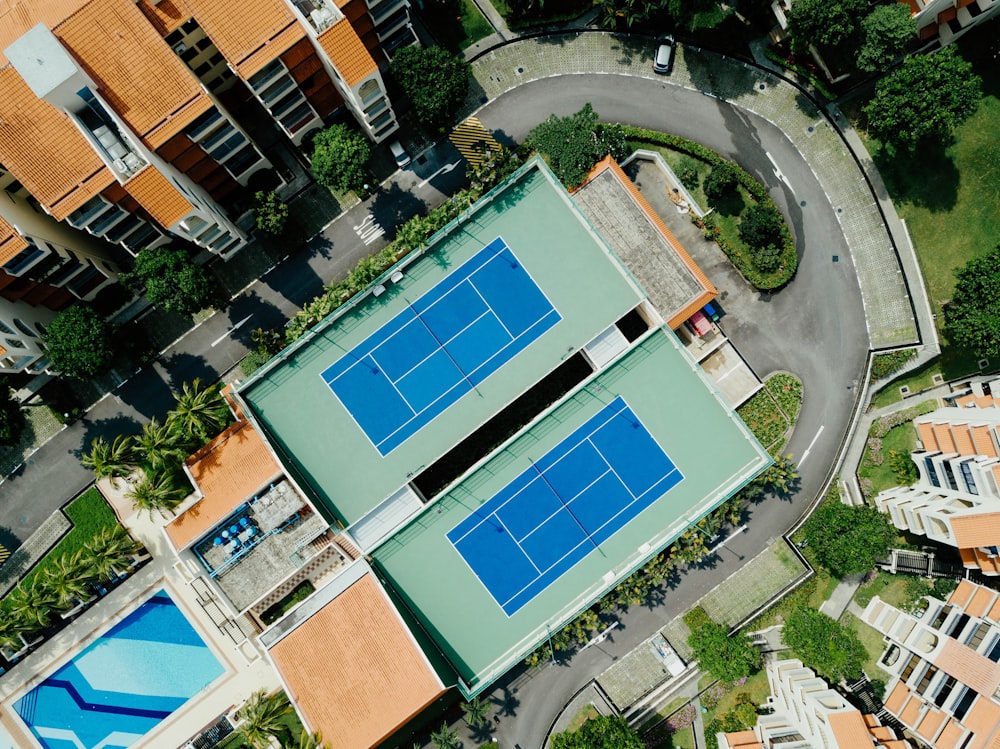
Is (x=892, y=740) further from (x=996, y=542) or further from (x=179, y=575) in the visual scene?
(x=179, y=575)

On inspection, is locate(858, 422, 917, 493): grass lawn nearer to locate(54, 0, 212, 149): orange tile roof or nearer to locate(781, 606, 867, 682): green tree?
locate(781, 606, 867, 682): green tree

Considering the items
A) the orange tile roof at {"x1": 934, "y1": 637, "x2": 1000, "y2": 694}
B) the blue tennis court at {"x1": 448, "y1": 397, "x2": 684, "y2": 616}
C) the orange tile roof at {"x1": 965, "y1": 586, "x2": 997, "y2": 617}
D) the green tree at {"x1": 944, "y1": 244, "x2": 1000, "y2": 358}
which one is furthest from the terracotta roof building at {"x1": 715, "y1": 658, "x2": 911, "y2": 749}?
the green tree at {"x1": 944, "y1": 244, "x2": 1000, "y2": 358}

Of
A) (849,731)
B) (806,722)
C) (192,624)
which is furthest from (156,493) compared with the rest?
(849,731)

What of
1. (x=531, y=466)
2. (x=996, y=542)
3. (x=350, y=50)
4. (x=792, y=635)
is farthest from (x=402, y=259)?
(x=996, y=542)

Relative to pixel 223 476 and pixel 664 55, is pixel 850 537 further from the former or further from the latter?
pixel 223 476

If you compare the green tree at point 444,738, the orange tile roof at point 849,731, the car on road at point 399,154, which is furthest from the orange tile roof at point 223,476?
the orange tile roof at point 849,731

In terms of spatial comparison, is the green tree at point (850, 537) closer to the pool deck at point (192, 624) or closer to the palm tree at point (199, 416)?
the pool deck at point (192, 624)
